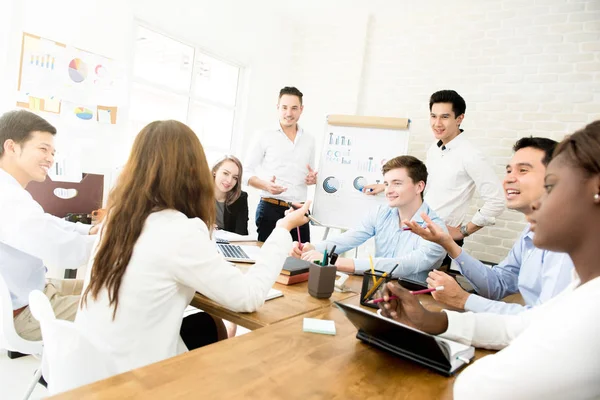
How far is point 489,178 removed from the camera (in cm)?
311

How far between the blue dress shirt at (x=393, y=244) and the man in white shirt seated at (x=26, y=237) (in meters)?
1.17

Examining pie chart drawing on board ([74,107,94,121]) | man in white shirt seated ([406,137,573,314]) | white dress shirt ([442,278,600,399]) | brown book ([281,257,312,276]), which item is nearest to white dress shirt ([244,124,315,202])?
pie chart drawing on board ([74,107,94,121])

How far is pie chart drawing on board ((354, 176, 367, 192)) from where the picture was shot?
3.71 meters

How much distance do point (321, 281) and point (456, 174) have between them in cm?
212

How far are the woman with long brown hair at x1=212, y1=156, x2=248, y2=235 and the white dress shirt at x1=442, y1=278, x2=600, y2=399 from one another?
8.58 feet

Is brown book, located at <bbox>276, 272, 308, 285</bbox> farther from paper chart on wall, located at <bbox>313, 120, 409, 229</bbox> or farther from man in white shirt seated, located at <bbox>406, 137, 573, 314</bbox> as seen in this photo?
paper chart on wall, located at <bbox>313, 120, 409, 229</bbox>

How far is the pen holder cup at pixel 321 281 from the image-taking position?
146 centimetres

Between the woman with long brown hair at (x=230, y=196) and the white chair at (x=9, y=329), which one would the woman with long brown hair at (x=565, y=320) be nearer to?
the white chair at (x=9, y=329)

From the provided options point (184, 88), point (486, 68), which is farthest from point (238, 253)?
point (486, 68)

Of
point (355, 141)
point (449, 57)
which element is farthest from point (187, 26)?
point (449, 57)

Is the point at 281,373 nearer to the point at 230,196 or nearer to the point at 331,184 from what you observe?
the point at 230,196

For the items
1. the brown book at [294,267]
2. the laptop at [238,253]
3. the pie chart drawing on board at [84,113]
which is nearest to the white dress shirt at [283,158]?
the pie chart drawing on board at [84,113]

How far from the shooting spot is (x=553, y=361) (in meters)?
0.59

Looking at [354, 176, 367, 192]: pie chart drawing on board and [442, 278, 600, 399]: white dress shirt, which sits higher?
[354, 176, 367, 192]: pie chart drawing on board
